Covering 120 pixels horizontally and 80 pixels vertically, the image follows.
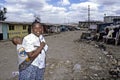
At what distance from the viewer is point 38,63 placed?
327cm

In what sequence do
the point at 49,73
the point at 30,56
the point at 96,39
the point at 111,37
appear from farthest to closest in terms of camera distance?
the point at 96,39, the point at 111,37, the point at 49,73, the point at 30,56

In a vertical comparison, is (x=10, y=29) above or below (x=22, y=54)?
below

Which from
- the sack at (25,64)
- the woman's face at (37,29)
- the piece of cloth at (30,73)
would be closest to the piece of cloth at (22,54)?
the sack at (25,64)

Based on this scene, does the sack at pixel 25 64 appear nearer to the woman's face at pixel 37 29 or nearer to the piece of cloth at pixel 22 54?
the piece of cloth at pixel 22 54

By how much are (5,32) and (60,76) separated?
23255mm

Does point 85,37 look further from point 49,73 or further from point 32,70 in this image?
point 32,70

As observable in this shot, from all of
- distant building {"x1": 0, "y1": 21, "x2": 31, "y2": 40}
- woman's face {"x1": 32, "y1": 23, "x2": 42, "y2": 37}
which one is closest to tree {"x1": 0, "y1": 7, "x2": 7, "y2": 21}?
distant building {"x1": 0, "y1": 21, "x2": 31, "y2": 40}

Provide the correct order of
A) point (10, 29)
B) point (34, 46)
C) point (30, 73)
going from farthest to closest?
1. point (10, 29)
2. point (30, 73)
3. point (34, 46)

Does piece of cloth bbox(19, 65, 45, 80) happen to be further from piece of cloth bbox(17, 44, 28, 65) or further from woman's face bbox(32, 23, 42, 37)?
woman's face bbox(32, 23, 42, 37)

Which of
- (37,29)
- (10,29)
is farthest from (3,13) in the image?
(37,29)

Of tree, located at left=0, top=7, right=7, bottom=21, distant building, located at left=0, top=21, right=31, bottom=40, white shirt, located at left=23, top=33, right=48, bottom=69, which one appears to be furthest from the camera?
tree, located at left=0, top=7, right=7, bottom=21

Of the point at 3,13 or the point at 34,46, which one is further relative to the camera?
the point at 3,13

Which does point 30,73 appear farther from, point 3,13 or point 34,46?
point 3,13

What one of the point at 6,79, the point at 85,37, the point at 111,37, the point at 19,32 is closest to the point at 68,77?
the point at 6,79
